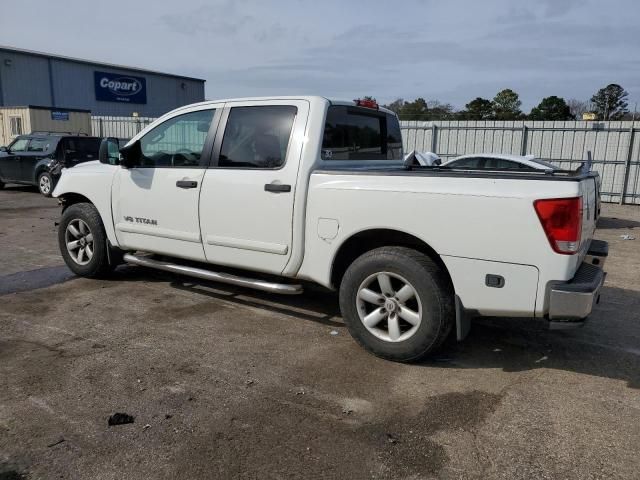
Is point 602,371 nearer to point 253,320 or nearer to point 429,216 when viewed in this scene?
point 429,216

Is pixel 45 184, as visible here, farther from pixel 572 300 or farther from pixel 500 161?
pixel 572 300

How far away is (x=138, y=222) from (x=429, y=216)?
10.3 feet

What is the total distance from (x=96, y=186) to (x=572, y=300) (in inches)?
188

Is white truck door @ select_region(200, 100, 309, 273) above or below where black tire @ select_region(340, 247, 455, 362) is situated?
above

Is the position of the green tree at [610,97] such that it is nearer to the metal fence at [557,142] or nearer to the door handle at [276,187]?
the metal fence at [557,142]

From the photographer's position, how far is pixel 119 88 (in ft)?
123

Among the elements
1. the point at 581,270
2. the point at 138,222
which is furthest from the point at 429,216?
the point at 138,222

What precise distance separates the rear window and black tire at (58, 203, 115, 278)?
285cm

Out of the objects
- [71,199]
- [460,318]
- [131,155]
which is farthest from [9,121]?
[460,318]

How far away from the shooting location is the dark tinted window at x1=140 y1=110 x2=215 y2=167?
16.7 feet

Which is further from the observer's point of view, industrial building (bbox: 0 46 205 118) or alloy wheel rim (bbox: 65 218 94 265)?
industrial building (bbox: 0 46 205 118)

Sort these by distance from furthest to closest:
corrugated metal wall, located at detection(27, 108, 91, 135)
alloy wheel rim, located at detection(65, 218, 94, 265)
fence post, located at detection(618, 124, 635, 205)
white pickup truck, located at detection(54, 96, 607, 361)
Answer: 1. corrugated metal wall, located at detection(27, 108, 91, 135)
2. fence post, located at detection(618, 124, 635, 205)
3. alloy wheel rim, located at detection(65, 218, 94, 265)
4. white pickup truck, located at detection(54, 96, 607, 361)

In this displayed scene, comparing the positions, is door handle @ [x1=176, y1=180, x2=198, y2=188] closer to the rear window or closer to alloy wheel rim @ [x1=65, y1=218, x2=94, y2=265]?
the rear window

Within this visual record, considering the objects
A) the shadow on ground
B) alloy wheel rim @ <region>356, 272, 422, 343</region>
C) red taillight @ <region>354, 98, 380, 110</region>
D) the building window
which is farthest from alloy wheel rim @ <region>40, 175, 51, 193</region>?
alloy wheel rim @ <region>356, 272, 422, 343</region>
